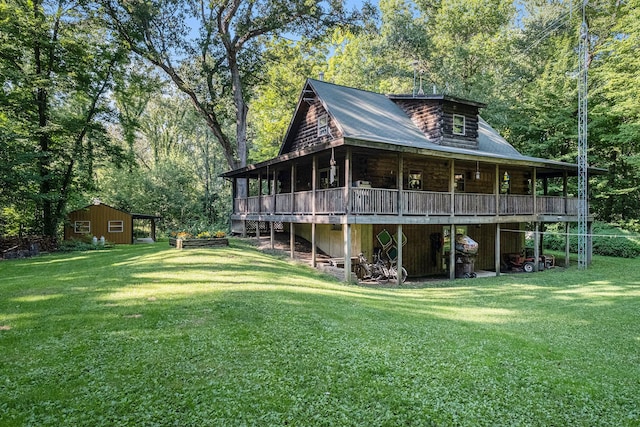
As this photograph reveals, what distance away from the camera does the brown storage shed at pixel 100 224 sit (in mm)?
25938

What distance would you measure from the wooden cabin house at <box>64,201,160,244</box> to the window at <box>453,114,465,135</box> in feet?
76.6

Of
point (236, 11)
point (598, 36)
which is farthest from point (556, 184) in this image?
point (236, 11)

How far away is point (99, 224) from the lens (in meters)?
26.8

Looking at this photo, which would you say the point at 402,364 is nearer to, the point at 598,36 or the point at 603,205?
the point at 603,205

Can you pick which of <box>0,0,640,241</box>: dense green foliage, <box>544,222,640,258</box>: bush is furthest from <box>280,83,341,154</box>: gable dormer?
<box>544,222,640,258</box>: bush

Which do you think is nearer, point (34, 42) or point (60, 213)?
point (34, 42)

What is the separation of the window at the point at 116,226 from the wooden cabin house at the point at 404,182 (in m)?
11.6

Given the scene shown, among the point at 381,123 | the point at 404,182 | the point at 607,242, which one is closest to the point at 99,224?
the point at 381,123

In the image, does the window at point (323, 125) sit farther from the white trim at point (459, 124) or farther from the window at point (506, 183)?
the window at point (506, 183)

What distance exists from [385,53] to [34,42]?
2812cm

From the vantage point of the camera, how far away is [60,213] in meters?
23.5

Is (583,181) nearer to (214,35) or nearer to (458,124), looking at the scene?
(458,124)

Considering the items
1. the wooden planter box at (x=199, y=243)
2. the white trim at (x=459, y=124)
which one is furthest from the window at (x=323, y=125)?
the wooden planter box at (x=199, y=243)

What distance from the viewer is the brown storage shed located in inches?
1021
